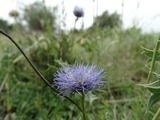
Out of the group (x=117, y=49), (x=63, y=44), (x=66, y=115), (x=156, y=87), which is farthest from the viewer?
(x=117, y=49)

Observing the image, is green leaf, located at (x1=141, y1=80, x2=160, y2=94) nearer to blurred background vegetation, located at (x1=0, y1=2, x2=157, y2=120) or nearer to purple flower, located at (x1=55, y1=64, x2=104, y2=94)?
purple flower, located at (x1=55, y1=64, x2=104, y2=94)

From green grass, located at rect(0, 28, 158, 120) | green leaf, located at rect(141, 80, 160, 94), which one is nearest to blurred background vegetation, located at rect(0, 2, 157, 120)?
green grass, located at rect(0, 28, 158, 120)

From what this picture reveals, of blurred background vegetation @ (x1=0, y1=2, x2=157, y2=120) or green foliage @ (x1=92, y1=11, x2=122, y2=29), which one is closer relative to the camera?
blurred background vegetation @ (x1=0, y1=2, x2=157, y2=120)

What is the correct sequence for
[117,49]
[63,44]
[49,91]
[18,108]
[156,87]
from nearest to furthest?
[156,87] → [18,108] → [49,91] → [63,44] → [117,49]

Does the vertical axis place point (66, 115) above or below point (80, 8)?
below

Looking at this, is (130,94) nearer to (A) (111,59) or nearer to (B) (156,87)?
(A) (111,59)

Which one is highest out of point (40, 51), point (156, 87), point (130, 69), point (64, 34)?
point (156, 87)

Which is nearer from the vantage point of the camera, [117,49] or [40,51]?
[40,51]

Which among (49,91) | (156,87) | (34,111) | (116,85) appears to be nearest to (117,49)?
(116,85)

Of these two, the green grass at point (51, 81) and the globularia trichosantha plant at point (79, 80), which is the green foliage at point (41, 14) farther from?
the globularia trichosantha plant at point (79, 80)
